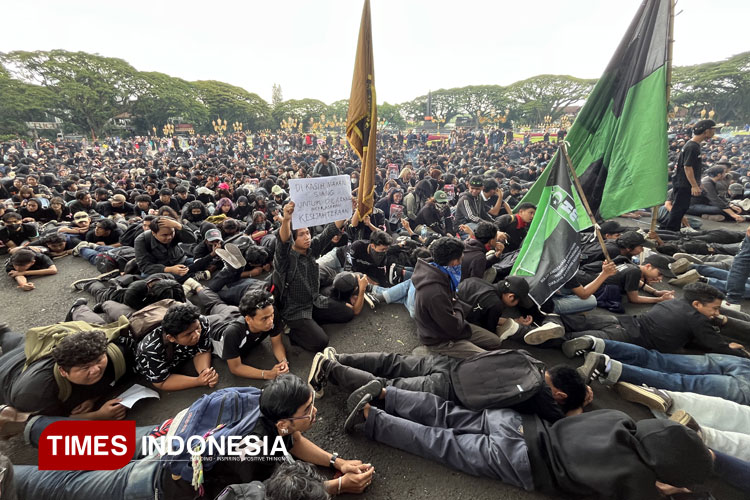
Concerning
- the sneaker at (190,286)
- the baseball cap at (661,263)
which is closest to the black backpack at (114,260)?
the sneaker at (190,286)

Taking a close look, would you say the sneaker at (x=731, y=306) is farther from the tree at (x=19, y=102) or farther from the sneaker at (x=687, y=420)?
the tree at (x=19, y=102)

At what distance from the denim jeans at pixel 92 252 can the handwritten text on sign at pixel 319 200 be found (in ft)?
16.8

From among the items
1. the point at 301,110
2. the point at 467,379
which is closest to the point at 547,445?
the point at 467,379

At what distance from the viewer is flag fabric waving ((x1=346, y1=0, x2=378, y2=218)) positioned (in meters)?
4.46

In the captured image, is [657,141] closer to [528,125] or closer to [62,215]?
[62,215]

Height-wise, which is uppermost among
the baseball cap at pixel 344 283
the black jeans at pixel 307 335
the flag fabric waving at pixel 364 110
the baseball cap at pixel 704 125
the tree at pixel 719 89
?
the tree at pixel 719 89

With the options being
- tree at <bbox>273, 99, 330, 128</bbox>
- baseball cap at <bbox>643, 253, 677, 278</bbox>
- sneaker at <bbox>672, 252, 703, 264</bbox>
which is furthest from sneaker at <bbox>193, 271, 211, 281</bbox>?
tree at <bbox>273, 99, 330, 128</bbox>

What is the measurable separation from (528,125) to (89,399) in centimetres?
5804

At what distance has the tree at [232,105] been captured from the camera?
157ft

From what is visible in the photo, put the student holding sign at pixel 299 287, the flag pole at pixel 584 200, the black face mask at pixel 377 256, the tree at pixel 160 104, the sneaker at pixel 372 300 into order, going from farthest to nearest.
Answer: the tree at pixel 160 104 < the black face mask at pixel 377 256 < the sneaker at pixel 372 300 < the student holding sign at pixel 299 287 < the flag pole at pixel 584 200

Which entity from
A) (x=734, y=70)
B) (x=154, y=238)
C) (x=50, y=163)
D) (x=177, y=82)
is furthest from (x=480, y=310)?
(x=177, y=82)

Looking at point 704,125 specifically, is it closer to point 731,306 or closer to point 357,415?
point 731,306

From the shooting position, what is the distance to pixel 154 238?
16.0 feet

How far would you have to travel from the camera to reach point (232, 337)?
310cm
